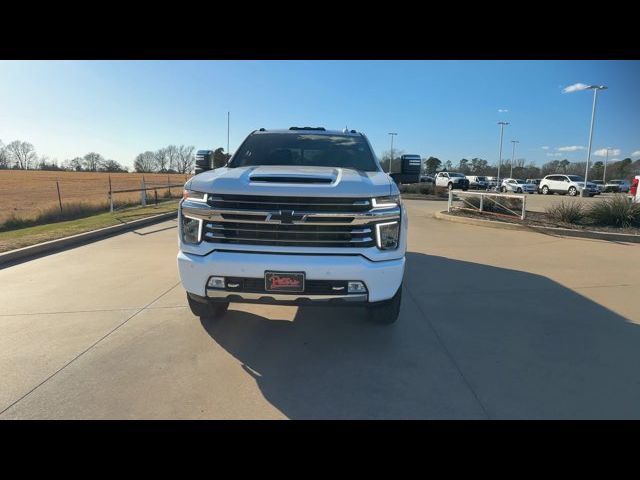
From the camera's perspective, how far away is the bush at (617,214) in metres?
10.8

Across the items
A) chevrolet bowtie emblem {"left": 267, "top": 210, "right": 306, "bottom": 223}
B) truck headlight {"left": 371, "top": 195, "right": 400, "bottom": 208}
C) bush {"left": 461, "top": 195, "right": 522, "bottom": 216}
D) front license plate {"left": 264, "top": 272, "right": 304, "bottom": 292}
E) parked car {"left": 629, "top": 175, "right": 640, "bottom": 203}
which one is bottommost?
bush {"left": 461, "top": 195, "right": 522, "bottom": 216}

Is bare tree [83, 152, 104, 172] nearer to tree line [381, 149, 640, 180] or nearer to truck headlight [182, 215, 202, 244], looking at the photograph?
tree line [381, 149, 640, 180]

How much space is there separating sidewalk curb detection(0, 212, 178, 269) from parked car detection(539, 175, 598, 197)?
34721 millimetres

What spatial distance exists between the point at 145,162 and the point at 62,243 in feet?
330

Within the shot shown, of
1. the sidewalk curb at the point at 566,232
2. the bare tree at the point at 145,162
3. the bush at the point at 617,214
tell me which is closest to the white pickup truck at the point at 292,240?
the sidewalk curb at the point at 566,232

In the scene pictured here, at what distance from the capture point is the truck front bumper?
10.4ft

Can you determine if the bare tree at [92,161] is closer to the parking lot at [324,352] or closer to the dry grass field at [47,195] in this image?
the dry grass field at [47,195]

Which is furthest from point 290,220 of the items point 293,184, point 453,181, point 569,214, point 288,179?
point 453,181

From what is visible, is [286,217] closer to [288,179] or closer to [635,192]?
[288,179]

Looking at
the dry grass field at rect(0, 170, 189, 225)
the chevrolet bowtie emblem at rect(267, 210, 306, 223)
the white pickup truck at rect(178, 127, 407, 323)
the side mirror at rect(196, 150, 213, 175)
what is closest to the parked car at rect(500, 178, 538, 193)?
the dry grass field at rect(0, 170, 189, 225)

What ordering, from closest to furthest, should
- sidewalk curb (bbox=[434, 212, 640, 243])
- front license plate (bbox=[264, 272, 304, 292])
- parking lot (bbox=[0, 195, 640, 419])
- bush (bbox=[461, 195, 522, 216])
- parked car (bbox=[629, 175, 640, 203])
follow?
parking lot (bbox=[0, 195, 640, 419]) < front license plate (bbox=[264, 272, 304, 292]) < sidewalk curb (bbox=[434, 212, 640, 243]) < parked car (bbox=[629, 175, 640, 203]) < bush (bbox=[461, 195, 522, 216])

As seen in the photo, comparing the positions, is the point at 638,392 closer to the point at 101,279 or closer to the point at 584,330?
the point at 584,330

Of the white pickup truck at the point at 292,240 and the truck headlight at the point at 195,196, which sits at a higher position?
the truck headlight at the point at 195,196

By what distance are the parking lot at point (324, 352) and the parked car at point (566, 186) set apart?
32783 millimetres
